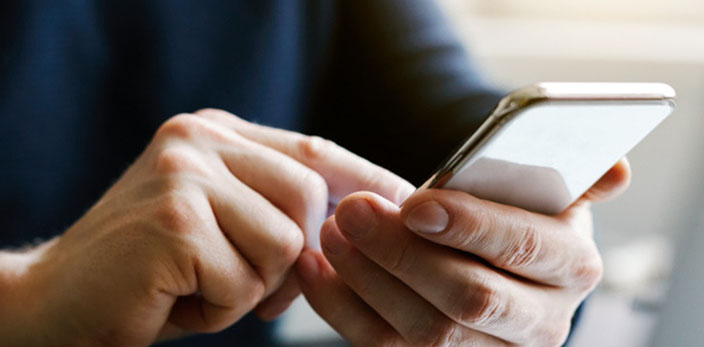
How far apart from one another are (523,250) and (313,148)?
110 mm

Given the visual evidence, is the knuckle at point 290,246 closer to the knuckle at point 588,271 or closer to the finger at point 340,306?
the finger at point 340,306

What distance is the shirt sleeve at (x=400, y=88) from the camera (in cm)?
48

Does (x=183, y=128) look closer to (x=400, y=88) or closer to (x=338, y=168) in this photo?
(x=338, y=168)

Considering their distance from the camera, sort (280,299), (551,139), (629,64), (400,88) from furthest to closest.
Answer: (629,64) < (400,88) < (280,299) < (551,139)

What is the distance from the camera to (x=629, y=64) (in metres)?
0.99

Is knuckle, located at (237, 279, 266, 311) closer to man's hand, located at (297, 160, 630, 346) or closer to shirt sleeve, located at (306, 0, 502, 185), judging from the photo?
man's hand, located at (297, 160, 630, 346)

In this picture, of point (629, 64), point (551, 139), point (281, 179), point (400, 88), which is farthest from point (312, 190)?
point (629, 64)

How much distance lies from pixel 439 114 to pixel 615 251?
0.57 meters

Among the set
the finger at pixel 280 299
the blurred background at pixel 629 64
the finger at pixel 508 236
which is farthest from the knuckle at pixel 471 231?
the blurred background at pixel 629 64

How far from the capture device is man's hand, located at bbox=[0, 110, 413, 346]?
28 centimetres

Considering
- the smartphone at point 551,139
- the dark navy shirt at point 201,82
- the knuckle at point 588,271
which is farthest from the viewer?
the dark navy shirt at point 201,82

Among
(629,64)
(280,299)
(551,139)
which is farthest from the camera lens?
(629,64)

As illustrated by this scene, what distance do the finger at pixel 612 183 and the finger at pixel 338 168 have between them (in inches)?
3.5

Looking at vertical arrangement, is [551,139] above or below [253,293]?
above
